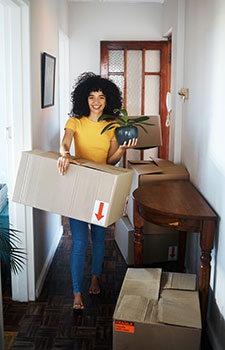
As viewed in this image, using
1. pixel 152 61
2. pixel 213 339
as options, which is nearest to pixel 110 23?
pixel 152 61

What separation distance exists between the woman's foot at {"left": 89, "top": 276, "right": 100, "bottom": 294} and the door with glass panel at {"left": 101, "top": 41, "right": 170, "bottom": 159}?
2200 mm

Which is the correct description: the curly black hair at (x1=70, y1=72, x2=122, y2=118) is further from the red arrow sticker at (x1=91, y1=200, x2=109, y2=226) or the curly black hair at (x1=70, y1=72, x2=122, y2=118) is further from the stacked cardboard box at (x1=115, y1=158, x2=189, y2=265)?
the red arrow sticker at (x1=91, y1=200, x2=109, y2=226)

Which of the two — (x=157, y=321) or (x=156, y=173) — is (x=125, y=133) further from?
(x=157, y=321)

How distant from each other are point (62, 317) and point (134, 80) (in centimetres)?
314

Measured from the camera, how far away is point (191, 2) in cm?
327

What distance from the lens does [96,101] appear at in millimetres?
2922

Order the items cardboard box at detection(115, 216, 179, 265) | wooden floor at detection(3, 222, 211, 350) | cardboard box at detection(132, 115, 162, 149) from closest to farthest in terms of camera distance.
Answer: wooden floor at detection(3, 222, 211, 350) < cardboard box at detection(115, 216, 179, 265) < cardboard box at detection(132, 115, 162, 149)

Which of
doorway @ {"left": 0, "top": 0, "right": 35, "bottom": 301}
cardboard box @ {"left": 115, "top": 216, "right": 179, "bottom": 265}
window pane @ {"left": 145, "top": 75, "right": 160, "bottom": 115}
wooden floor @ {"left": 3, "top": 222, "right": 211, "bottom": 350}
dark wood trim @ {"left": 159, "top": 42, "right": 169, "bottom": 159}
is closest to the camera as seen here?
wooden floor @ {"left": 3, "top": 222, "right": 211, "bottom": 350}

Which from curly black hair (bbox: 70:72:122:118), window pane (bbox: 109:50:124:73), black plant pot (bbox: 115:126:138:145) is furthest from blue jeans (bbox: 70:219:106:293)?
Answer: window pane (bbox: 109:50:124:73)

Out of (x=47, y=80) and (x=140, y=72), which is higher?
(x=140, y=72)

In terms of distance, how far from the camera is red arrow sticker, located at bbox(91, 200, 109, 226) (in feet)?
7.80

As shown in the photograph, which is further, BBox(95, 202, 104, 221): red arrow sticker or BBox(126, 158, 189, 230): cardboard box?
BBox(126, 158, 189, 230): cardboard box

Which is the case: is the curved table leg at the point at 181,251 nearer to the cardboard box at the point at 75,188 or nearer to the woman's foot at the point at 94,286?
the woman's foot at the point at 94,286

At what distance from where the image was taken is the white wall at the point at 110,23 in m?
5.15
